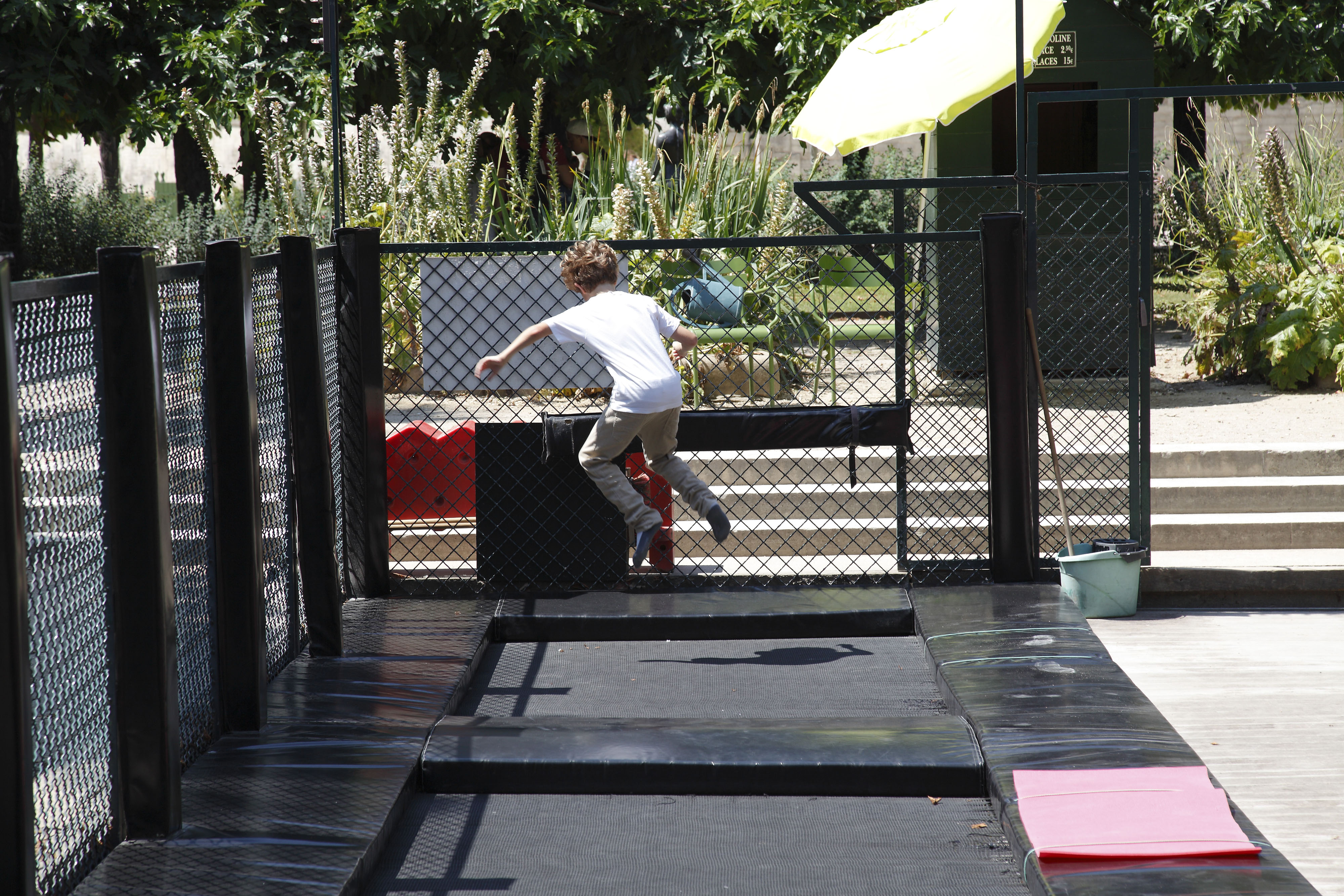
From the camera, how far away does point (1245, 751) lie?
14.6 feet

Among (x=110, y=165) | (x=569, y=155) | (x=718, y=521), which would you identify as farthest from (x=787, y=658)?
(x=110, y=165)

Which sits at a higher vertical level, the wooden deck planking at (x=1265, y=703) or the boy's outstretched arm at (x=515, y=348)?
the boy's outstretched arm at (x=515, y=348)

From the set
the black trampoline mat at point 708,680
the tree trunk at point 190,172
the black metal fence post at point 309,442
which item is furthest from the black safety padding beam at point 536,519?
the tree trunk at point 190,172

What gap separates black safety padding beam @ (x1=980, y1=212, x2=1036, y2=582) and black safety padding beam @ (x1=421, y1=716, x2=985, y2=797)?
2063 millimetres

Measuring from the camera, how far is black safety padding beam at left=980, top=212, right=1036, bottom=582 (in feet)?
20.0

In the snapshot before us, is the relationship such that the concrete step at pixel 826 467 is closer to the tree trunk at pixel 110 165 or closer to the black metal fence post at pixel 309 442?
the black metal fence post at pixel 309 442

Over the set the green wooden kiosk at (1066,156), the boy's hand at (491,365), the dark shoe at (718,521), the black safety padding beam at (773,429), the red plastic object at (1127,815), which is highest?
the green wooden kiosk at (1066,156)

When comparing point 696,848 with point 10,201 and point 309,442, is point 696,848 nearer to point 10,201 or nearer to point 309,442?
point 309,442

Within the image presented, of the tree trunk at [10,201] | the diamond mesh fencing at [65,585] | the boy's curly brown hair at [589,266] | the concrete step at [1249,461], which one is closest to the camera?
the diamond mesh fencing at [65,585]

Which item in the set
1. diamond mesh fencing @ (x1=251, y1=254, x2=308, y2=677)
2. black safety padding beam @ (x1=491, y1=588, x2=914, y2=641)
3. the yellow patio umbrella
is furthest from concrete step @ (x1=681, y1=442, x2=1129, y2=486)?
diamond mesh fencing @ (x1=251, y1=254, x2=308, y2=677)

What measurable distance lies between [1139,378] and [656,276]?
11.5 feet

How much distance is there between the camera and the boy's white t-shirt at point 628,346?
5551 mm

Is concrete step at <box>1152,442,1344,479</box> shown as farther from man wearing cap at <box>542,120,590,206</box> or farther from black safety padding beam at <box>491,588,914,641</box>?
man wearing cap at <box>542,120,590,206</box>

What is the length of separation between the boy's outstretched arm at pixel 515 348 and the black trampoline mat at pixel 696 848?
2.01m
